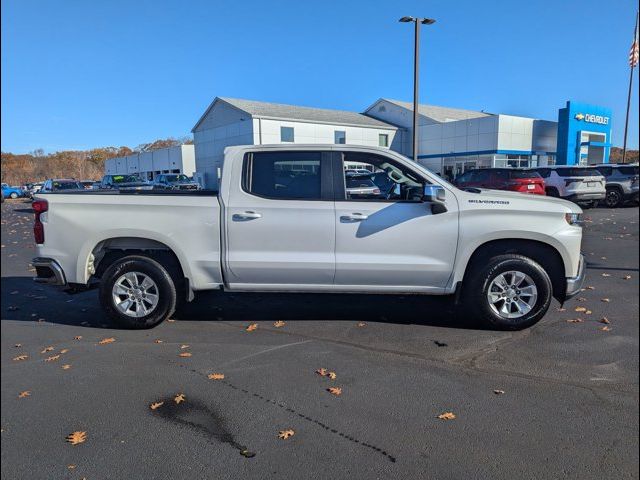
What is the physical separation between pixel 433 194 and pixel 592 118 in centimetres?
4018

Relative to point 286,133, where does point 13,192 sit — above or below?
below

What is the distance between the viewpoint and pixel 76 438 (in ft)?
9.93

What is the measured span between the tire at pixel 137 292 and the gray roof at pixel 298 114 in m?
36.3

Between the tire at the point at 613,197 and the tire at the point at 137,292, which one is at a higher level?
the tire at the point at 613,197

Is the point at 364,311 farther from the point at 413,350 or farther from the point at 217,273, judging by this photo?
the point at 217,273

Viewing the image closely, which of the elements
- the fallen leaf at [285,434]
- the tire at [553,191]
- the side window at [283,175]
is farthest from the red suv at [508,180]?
the fallen leaf at [285,434]

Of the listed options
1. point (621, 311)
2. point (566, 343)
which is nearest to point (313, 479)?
point (566, 343)

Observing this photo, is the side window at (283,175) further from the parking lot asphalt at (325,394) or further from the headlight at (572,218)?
the headlight at (572,218)

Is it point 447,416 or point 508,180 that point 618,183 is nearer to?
point 508,180

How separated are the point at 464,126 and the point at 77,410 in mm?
41796

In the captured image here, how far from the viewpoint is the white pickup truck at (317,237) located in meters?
4.95

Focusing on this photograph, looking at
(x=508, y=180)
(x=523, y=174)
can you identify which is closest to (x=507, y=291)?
(x=508, y=180)

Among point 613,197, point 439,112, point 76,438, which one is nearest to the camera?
point 76,438

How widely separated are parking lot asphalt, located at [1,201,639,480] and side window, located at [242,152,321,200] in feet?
4.97
